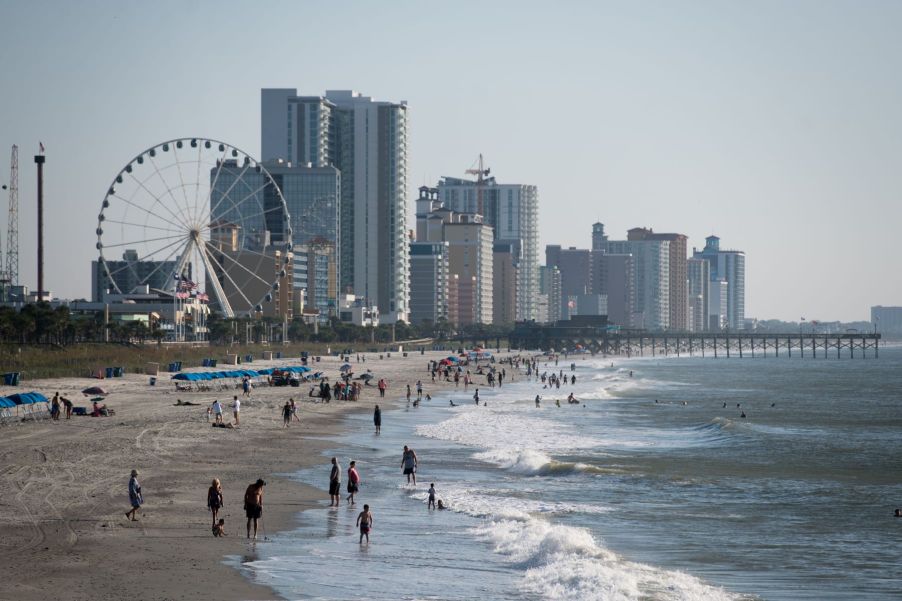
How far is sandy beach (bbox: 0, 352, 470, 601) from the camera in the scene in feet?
72.2

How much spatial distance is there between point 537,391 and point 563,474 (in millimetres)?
62069

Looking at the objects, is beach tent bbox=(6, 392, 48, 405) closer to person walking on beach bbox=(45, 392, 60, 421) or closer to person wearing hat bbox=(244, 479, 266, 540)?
person walking on beach bbox=(45, 392, 60, 421)

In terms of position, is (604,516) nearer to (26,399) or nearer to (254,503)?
(254,503)

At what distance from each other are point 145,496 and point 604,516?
12799mm

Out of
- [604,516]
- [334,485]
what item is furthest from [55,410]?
[604,516]

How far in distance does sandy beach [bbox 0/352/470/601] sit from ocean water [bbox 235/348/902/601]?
1.35 meters

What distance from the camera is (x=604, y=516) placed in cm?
3334

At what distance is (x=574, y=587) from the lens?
2452 centimetres

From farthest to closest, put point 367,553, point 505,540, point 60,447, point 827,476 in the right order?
point 827,476 → point 60,447 → point 505,540 → point 367,553

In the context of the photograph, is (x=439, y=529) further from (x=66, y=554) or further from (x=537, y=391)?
(x=537, y=391)

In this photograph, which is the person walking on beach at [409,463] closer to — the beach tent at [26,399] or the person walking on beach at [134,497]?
the person walking on beach at [134,497]

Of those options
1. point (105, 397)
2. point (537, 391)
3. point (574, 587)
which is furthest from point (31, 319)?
point (574, 587)

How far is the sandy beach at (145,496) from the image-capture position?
22.0 metres

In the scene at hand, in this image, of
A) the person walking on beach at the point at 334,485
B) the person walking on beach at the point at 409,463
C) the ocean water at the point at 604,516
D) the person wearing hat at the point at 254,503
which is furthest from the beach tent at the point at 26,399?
the person wearing hat at the point at 254,503
